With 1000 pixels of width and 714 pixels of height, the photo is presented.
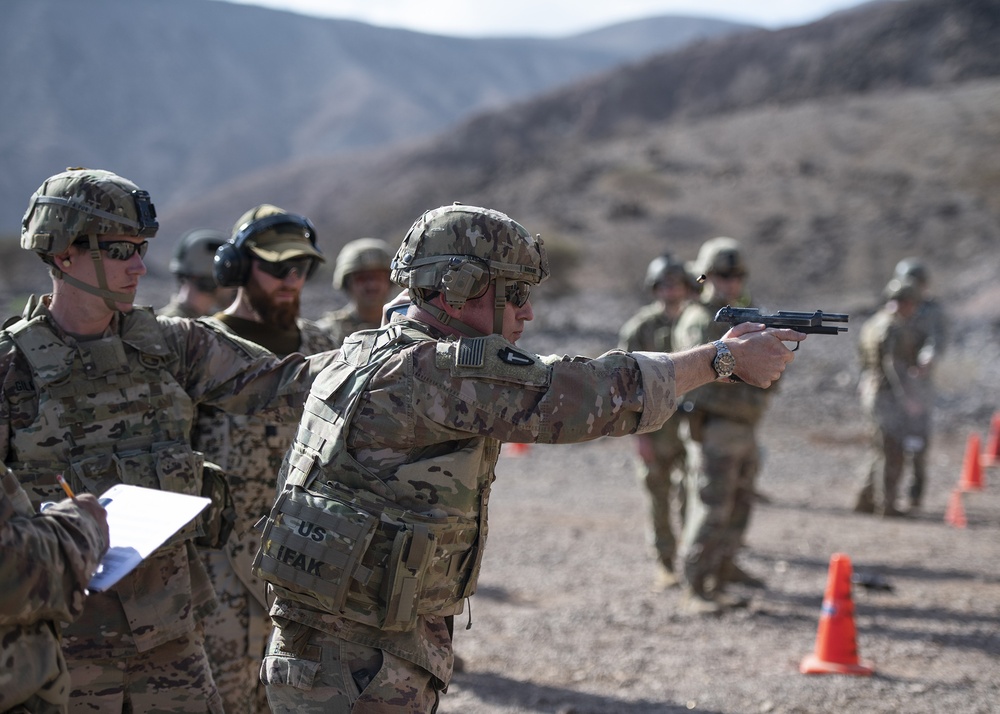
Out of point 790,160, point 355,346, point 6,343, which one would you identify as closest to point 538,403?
point 355,346

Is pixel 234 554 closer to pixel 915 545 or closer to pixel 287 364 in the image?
pixel 287 364

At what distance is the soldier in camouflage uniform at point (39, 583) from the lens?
2361 millimetres

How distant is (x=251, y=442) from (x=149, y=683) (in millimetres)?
1180

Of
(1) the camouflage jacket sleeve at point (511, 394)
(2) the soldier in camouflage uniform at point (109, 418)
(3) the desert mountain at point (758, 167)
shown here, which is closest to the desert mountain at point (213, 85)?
(3) the desert mountain at point (758, 167)

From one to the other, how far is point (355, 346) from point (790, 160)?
147 feet

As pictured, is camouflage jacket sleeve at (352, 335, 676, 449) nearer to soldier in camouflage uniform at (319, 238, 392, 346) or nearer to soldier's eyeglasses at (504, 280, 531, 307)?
soldier's eyeglasses at (504, 280, 531, 307)

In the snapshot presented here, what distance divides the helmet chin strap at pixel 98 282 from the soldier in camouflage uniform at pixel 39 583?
1068 millimetres

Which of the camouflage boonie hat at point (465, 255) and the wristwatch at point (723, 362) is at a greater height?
the camouflage boonie hat at point (465, 255)

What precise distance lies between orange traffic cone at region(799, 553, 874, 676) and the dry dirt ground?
3.1 inches

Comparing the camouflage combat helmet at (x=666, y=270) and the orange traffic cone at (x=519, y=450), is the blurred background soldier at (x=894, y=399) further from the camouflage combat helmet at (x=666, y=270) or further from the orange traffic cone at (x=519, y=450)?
the orange traffic cone at (x=519, y=450)

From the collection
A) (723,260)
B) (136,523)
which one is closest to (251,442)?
(136,523)

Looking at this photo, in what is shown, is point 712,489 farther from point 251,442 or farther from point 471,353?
point 471,353

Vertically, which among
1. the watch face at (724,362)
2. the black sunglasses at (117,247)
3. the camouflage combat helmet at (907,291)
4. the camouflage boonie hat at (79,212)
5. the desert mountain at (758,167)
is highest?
the desert mountain at (758,167)

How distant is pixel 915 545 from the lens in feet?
30.1
